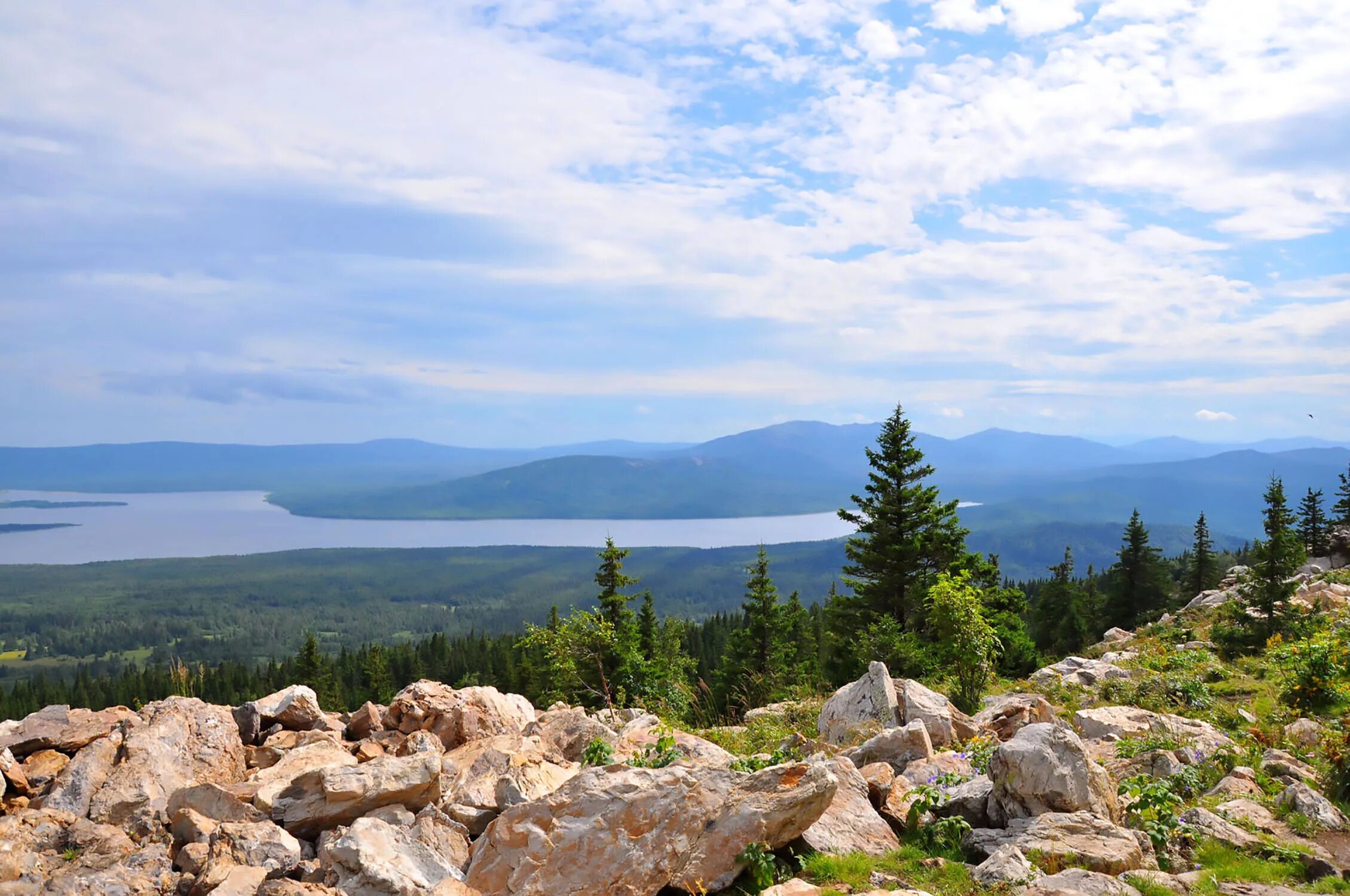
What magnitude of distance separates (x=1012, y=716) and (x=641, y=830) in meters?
8.58

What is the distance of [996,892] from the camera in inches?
263

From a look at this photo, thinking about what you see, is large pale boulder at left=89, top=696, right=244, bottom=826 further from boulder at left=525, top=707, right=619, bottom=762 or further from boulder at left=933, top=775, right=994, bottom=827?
boulder at left=933, top=775, right=994, bottom=827

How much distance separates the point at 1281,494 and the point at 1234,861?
50.4 metres

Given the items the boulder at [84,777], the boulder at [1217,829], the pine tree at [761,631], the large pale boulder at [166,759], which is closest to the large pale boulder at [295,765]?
the large pale boulder at [166,759]

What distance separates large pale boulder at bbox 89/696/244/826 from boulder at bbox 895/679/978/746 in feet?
32.4

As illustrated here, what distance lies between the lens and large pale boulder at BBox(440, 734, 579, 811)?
327 inches

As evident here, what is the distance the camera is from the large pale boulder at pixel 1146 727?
11.2 m

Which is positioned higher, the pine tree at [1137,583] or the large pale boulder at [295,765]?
the large pale boulder at [295,765]

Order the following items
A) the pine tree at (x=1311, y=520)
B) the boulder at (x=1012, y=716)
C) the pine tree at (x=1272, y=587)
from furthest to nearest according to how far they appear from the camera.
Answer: the pine tree at (x=1311, y=520), the pine tree at (x=1272, y=587), the boulder at (x=1012, y=716)

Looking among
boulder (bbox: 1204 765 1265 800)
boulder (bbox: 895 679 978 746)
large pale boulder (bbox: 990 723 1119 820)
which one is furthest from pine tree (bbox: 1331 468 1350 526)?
large pale boulder (bbox: 990 723 1119 820)

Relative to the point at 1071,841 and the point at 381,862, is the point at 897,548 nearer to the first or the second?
→ the point at 1071,841

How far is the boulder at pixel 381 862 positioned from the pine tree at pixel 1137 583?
A: 56.3m

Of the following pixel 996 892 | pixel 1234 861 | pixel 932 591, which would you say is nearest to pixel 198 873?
pixel 996 892

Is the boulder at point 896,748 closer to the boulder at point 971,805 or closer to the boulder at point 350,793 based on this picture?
the boulder at point 971,805
